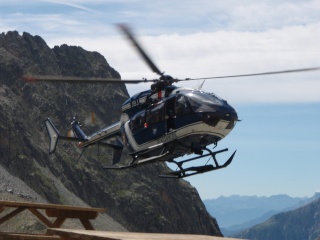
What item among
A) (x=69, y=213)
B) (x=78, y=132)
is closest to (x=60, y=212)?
(x=69, y=213)

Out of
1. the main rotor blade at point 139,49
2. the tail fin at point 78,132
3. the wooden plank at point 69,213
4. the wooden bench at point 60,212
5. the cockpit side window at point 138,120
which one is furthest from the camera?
the tail fin at point 78,132

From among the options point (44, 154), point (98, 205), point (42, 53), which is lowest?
point (98, 205)

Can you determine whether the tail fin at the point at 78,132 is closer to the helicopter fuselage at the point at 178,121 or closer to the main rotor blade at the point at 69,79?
the helicopter fuselage at the point at 178,121

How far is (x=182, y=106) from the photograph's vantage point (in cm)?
2312

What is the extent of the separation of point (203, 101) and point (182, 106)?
713mm

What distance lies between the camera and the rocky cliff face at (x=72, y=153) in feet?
338

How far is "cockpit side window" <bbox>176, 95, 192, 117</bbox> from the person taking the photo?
22953 millimetres

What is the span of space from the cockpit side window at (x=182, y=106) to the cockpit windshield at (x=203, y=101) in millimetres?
118

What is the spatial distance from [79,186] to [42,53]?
37705 mm

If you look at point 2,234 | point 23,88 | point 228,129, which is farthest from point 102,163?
point 2,234

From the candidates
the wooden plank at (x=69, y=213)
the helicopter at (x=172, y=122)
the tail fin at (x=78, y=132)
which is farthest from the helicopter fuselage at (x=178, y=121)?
the tail fin at (x=78, y=132)

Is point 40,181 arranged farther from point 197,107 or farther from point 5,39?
point 197,107

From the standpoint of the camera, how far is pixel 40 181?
3861 inches

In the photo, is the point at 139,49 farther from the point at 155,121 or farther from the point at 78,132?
the point at 78,132
